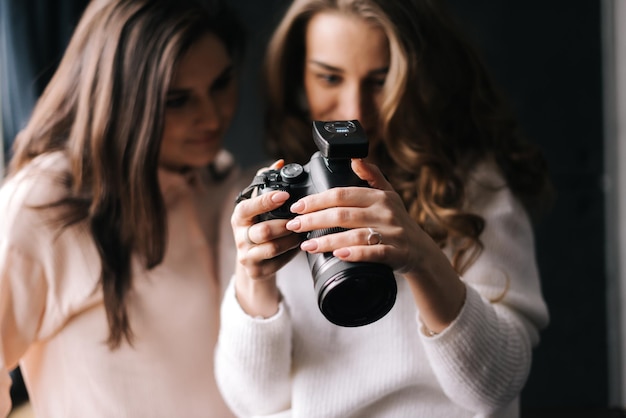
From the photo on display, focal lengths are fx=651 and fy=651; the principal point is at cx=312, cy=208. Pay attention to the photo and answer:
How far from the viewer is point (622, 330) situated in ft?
5.12

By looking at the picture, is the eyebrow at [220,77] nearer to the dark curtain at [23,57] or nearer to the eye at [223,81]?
the eye at [223,81]

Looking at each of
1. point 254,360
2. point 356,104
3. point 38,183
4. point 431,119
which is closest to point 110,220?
point 38,183

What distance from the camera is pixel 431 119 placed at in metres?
1.04

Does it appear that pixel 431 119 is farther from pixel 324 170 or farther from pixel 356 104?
pixel 324 170

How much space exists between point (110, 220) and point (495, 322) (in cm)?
60

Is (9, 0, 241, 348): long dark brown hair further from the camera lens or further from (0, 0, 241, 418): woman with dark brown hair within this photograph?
the camera lens

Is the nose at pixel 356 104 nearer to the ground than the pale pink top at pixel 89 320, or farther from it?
farther from it

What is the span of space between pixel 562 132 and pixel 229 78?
0.83 metres

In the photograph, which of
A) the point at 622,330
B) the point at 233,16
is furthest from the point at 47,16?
the point at 622,330

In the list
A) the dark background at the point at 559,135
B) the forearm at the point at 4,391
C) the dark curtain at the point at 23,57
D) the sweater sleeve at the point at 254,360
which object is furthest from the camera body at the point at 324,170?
the dark background at the point at 559,135

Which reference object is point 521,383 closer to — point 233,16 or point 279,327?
point 279,327

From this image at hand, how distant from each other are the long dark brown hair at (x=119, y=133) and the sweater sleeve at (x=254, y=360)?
0.18 meters

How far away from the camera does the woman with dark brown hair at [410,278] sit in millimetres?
853

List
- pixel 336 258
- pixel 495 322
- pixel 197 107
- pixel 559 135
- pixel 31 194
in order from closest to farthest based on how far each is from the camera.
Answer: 1. pixel 336 258
2. pixel 495 322
3. pixel 31 194
4. pixel 197 107
5. pixel 559 135
